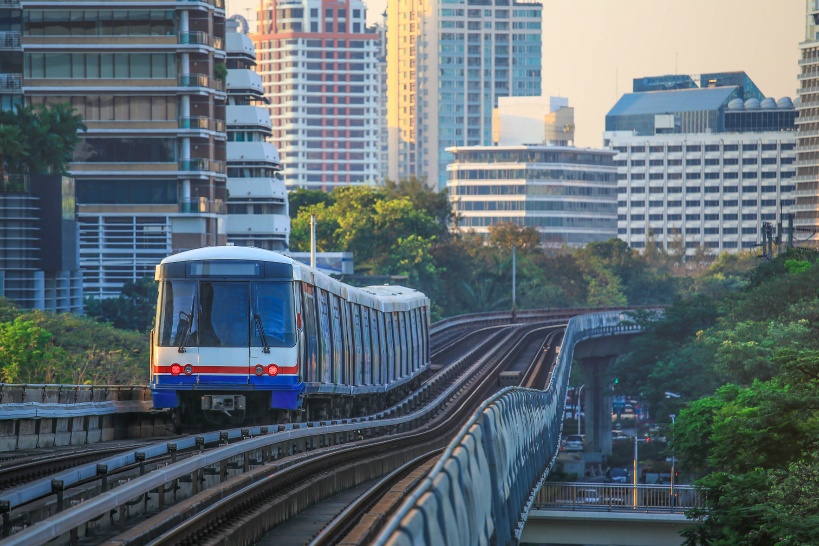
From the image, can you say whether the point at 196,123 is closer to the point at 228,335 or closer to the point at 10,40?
the point at 10,40

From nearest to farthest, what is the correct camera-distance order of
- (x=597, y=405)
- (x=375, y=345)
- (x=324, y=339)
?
(x=324, y=339), (x=375, y=345), (x=597, y=405)

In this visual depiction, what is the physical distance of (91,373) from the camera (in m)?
54.5

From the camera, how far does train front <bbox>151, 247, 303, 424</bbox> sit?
28.0 m

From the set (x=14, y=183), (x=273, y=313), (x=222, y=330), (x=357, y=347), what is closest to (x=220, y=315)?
(x=222, y=330)

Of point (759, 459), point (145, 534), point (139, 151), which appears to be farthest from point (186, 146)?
point (145, 534)

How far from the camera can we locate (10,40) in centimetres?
9150

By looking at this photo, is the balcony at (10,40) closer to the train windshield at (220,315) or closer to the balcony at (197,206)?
the balcony at (197,206)

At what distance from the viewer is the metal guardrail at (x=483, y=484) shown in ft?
35.7

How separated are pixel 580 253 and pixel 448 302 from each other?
32.5 meters

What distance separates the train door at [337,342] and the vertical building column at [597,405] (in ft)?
252

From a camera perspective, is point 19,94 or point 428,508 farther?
point 19,94

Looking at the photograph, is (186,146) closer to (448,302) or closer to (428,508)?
(448,302)

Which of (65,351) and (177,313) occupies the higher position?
(177,313)

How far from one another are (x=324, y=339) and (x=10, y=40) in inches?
2567
